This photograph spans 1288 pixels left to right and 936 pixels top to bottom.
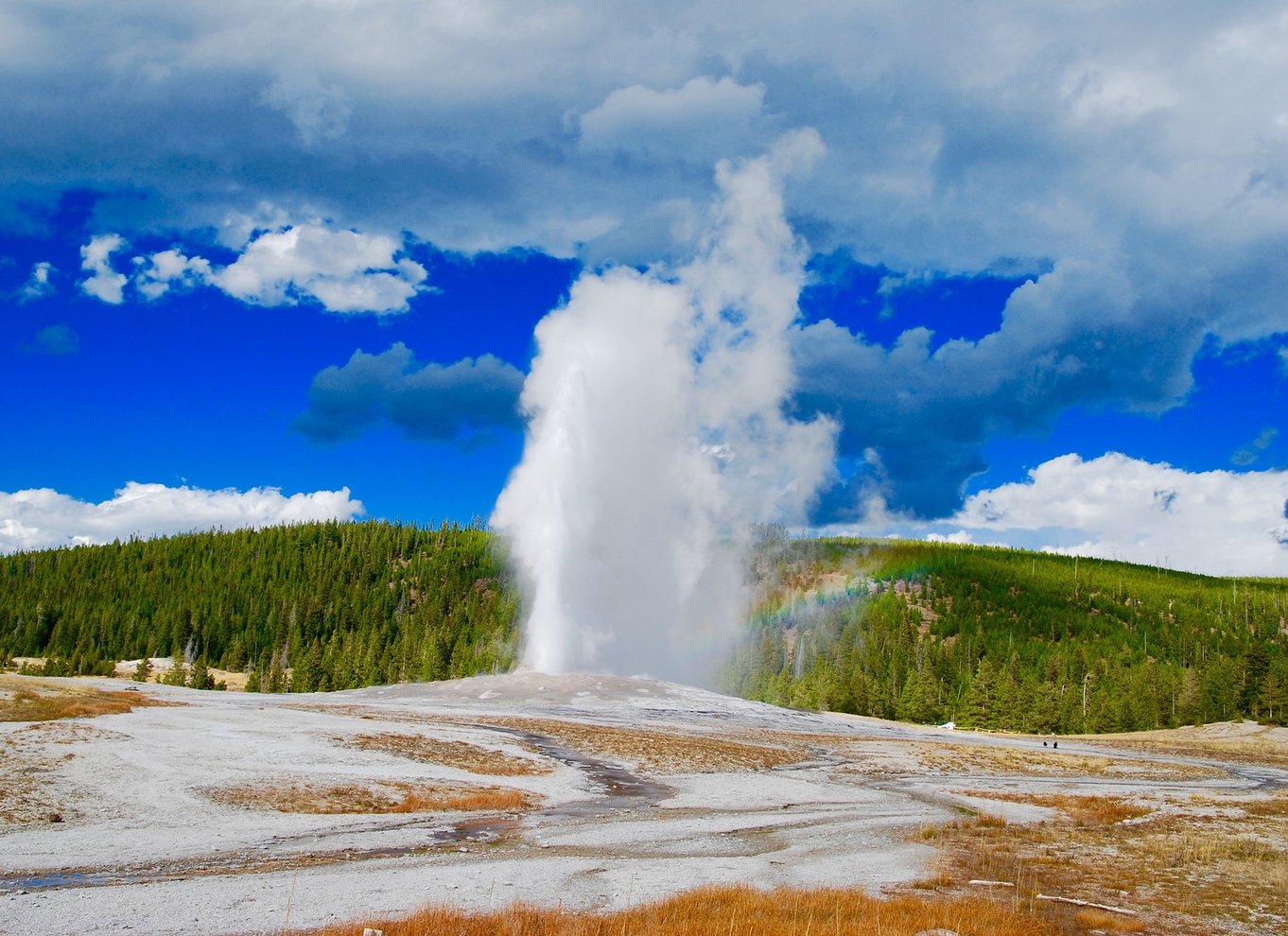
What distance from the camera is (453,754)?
134 ft

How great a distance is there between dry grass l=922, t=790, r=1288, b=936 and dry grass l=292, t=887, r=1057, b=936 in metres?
2.69

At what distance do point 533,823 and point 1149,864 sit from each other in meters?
16.5

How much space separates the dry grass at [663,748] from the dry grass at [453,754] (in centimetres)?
627

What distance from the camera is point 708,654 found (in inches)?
5556

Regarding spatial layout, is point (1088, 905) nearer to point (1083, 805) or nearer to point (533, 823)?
point (533, 823)

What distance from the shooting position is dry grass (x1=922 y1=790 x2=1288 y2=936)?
18.2 metres

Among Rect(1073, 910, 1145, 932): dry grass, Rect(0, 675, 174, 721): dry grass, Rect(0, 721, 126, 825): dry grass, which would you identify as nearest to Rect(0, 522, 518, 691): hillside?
Rect(0, 675, 174, 721): dry grass

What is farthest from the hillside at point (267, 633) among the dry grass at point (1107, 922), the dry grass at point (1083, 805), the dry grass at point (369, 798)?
the dry grass at point (1107, 922)

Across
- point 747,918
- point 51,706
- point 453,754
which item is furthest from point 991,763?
point 51,706

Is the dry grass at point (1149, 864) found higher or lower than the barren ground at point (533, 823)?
higher

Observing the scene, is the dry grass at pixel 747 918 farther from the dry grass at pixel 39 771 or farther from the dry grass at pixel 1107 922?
the dry grass at pixel 39 771

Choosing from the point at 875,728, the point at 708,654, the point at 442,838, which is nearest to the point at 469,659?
the point at 708,654

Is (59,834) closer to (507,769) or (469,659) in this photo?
(507,769)

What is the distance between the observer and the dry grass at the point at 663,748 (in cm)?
4541
